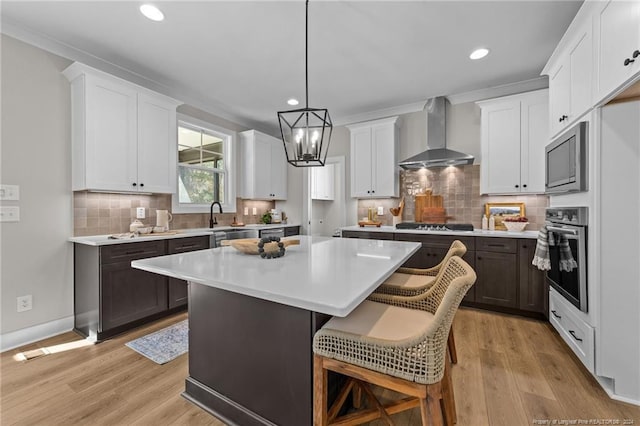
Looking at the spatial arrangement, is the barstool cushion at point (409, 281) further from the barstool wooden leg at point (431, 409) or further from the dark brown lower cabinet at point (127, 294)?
the dark brown lower cabinet at point (127, 294)

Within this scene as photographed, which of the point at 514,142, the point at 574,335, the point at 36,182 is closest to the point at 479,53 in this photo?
the point at 514,142

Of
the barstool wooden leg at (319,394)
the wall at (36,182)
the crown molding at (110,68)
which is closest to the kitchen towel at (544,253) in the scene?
the barstool wooden leg at (319,394)

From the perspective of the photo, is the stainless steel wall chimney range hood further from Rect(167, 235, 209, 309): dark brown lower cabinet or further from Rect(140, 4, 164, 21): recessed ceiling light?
Rect(140, 4, 164, 21): recessed ceiling light

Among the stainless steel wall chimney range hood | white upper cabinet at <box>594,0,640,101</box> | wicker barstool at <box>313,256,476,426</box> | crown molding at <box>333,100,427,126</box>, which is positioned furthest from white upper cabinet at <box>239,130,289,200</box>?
white upper cabinet at <box>594,0,640,101</box>

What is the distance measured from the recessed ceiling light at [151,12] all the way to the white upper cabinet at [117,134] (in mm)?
864

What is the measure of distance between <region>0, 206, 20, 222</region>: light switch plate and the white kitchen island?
1.85 meters

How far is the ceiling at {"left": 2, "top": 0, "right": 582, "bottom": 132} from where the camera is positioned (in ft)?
7.09

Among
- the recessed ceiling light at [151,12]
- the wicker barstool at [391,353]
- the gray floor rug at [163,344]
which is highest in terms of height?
the recessed ceiling light at [151,12]

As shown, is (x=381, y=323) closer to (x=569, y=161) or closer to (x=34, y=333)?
(x=569, y=161)

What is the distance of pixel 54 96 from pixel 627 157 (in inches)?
179

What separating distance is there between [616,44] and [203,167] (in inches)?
168

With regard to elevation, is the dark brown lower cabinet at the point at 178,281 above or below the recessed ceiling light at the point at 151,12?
below

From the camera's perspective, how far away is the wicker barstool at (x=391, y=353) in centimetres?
99

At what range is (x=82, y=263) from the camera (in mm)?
2611
